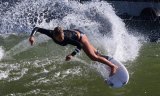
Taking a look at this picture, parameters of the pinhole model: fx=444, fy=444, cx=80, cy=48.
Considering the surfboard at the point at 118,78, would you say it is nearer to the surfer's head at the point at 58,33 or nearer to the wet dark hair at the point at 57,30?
the surfer's head at the point at 58,33

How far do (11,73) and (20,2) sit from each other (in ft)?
33.8

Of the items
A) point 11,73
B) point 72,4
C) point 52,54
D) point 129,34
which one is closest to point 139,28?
point 129,34

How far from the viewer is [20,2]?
2592cm

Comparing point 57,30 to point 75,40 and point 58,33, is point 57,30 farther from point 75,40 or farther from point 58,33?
point 75,40

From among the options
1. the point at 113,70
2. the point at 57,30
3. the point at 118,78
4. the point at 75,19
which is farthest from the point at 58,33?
the point at 75,19

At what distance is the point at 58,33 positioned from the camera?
13.7 m

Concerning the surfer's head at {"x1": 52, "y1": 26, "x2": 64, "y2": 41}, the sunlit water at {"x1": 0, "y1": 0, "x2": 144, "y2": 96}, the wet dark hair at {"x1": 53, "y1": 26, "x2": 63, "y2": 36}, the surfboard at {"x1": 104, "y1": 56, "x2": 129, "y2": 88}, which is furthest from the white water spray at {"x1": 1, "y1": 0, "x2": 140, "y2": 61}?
the wet dark hair at {"x1": 53, "y1": 26, "x2": 63, "y2": 36}

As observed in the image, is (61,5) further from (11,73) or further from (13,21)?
(11,73)

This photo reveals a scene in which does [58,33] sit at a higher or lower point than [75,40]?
higher

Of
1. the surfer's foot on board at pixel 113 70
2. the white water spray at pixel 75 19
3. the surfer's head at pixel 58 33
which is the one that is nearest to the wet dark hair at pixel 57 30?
the surfer's head at pixel 58 33

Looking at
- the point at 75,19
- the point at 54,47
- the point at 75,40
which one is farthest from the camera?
the point at 75,19

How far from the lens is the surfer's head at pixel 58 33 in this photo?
1368cm

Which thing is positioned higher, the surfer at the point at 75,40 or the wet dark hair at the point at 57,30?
the wet dark hair at the point at 57,30

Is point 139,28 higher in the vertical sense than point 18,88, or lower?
lower
